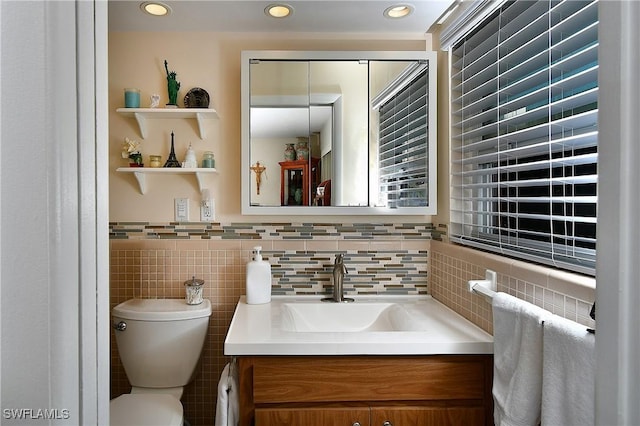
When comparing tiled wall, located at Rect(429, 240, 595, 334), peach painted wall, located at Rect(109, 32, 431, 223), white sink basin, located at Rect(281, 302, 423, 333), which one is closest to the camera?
tiled wall, located at Rect(429, 240, 595, 334)

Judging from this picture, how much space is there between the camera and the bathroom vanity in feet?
4.41

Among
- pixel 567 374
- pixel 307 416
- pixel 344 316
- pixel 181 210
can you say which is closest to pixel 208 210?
pixel 181 210

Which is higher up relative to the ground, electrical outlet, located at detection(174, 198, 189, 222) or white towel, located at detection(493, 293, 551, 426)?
electrical outlet, located at detection(174, 198, 189, 222)

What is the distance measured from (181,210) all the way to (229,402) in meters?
0.92

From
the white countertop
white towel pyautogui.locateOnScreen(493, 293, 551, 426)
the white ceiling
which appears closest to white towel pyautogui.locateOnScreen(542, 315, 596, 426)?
white towel pyautogui.locateOnScreen(493, 293, 551, 426)

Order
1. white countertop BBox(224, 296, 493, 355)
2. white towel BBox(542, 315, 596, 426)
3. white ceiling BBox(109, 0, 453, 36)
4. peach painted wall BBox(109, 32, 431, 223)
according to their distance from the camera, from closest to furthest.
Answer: white towel BBox(542, 315, 596, 426) < white countertop BBox(224, 296, 493, 355) < white ceiling BBox(109, 0, 453, 36) < peach painted wall BBox(109, 32, 431, 223)

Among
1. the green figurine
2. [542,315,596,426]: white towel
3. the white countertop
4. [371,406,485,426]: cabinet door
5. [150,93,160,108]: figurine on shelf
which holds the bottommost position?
[371,406,485,426]: cabinet door

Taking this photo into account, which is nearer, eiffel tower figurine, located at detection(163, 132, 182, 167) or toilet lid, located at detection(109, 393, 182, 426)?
toilet lid, located at detection(109, 393, 182, 426)

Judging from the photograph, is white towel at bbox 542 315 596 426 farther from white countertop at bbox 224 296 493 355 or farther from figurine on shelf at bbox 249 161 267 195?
figurine on shelf at bbox 249 161 267 195

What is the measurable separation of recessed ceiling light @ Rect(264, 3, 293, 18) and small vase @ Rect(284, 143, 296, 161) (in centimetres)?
55

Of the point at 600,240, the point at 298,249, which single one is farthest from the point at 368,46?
the point at 600,240

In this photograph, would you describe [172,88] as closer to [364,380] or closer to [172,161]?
[172,161]

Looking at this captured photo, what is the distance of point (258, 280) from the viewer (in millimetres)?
1857

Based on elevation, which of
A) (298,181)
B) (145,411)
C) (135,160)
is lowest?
(145,411)
